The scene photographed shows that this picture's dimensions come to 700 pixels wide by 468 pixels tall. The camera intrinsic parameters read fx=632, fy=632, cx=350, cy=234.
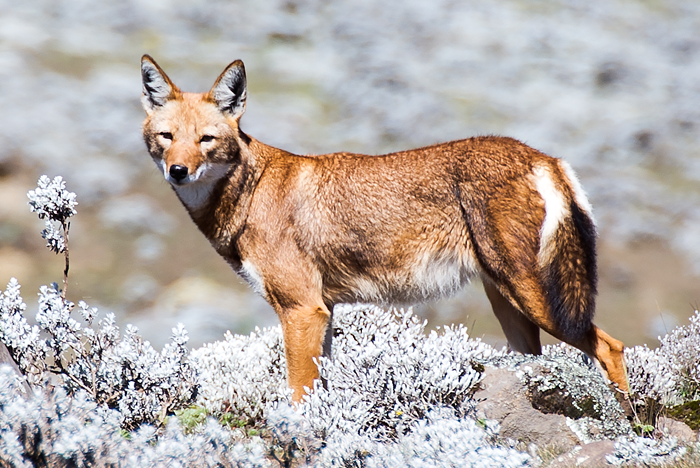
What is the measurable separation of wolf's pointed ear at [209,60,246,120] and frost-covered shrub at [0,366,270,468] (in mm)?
2616

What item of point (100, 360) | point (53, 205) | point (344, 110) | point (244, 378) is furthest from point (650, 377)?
point (344, 110)

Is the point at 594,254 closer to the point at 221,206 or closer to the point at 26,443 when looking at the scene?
the point at 221,206

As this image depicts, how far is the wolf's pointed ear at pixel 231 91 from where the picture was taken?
489 centimetres

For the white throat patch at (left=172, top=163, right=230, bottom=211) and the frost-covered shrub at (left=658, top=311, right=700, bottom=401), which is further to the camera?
the frost-covered shrub at (left=658, top=311, right=700, bottom=401)

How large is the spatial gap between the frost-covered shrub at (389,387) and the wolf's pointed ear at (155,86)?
7.85 ft

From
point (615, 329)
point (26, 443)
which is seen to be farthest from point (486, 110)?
point (26, 443)

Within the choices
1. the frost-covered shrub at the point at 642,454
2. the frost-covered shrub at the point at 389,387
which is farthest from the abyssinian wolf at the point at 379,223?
the frost-covered shrub at the point at 642,454

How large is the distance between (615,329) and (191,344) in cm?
826

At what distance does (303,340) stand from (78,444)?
77.7 inches

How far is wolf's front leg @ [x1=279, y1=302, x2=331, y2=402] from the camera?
180 inches

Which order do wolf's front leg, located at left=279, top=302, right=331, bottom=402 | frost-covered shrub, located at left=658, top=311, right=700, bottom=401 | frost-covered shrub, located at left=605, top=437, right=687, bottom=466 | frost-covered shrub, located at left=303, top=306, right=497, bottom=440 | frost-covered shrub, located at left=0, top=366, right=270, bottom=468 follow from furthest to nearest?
1. frost-covered shrub, located at left=658, top=311, right=700, bottom=401
2. wolf's front leg, located at left=279, top=302, right=331, bottom=402
3. frost-covered shrub, located at left=303, top=306, right=497, bottom=440
4. frost-covered shrub, located at left=605, top=437, right=687, bottom=466
5. frost-covered shrub, located at left=0, top=366, right=270, bottom=468

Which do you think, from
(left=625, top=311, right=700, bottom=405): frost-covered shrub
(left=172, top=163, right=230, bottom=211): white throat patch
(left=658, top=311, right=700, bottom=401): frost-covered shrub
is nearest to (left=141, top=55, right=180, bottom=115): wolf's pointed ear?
(left=172, top=163, right=230, bottom=211): white throat patch

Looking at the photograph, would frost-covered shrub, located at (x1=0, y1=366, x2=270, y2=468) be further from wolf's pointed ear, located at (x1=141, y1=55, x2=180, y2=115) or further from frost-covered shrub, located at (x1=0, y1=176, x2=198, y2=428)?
wolf's pointed ear, located at (x1=141, y1=55, x2=180, y2=115)

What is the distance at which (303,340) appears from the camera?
15.0 ft
